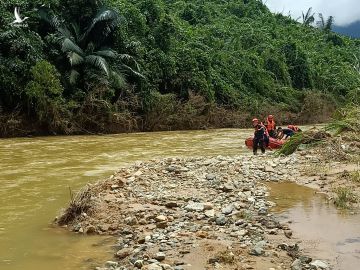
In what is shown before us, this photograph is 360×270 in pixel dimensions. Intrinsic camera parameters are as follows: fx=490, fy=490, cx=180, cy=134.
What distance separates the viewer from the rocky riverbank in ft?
17.5

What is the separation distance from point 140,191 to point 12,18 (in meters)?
17.8

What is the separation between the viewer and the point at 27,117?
23.4m

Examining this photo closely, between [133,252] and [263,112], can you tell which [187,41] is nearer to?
[263,112]


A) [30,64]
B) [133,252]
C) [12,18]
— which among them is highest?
[12,18]

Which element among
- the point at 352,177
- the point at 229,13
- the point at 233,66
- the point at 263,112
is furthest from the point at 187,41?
the point at 352,177

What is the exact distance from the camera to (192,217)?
701cm

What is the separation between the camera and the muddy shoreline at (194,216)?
5355 millimetres

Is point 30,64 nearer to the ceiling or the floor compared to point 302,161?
nearer to the ceiling

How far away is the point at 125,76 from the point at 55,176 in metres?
15.5

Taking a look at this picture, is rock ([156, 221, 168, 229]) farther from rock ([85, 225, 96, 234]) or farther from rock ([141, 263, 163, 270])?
rock ([141, 263, 163, 270])

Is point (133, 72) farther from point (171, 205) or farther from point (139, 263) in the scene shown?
point (139, 263)

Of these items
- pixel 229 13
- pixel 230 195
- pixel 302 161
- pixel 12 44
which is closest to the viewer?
pixel 230 195

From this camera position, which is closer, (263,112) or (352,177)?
(352,177)

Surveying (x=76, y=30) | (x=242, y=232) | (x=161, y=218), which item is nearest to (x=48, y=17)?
(x=76, y=30)
